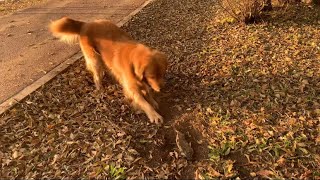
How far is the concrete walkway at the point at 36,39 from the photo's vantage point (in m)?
5.65

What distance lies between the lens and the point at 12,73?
5738 millimetres

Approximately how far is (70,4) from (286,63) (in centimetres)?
675

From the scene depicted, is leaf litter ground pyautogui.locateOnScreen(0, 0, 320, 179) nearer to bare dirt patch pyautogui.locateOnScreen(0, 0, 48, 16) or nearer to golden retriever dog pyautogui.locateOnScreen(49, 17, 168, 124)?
golden retriever dog pyautogui.locateOnScreen(49, 17, 168, 124)

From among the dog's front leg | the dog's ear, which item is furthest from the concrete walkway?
the dog's ear

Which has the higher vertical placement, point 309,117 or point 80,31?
point 80,31

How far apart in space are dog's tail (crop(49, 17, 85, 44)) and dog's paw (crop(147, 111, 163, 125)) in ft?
5.87

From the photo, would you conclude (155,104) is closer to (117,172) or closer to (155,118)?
(155,118)

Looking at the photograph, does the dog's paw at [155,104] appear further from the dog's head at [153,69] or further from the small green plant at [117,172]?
the small green plant at [117,172]

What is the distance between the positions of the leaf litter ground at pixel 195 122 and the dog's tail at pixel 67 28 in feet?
2.00

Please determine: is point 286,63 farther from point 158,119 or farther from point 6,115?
point 6,115

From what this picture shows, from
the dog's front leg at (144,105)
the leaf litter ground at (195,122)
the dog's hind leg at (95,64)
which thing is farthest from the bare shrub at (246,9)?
the dog's front leg at (144,105)

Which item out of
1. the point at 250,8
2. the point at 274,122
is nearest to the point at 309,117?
the point at 274,122

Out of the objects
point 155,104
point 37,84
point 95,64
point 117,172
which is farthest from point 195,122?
point 37,84

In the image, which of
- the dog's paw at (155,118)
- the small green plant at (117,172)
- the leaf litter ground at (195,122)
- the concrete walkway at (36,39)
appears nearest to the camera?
the small green plant at (117,172)
